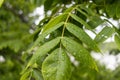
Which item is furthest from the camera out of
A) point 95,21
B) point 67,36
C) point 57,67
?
point 95,21

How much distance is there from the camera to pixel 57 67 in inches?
54.1

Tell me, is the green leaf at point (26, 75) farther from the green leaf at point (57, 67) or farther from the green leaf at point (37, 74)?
the green leaf at point (57, 67)

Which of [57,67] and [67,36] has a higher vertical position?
[67,36]

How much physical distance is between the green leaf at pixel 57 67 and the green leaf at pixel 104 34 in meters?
0.24

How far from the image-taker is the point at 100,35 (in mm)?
1626

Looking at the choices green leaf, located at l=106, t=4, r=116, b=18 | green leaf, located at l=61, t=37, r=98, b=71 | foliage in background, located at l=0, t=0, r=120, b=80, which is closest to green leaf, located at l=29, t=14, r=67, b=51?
foliage in background, located at l=0, t=0, r=120, b=80

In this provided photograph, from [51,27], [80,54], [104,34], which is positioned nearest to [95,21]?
[104,34]

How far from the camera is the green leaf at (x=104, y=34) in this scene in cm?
160

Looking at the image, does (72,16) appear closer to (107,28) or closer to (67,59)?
(107,28)

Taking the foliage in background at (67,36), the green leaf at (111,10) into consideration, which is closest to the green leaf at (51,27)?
the foliage in background at (67,36)

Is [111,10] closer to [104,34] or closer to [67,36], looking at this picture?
A: [104,34]

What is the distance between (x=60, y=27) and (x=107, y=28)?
0.74ft

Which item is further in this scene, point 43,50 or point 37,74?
point 37,74

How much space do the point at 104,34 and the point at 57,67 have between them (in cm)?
35
